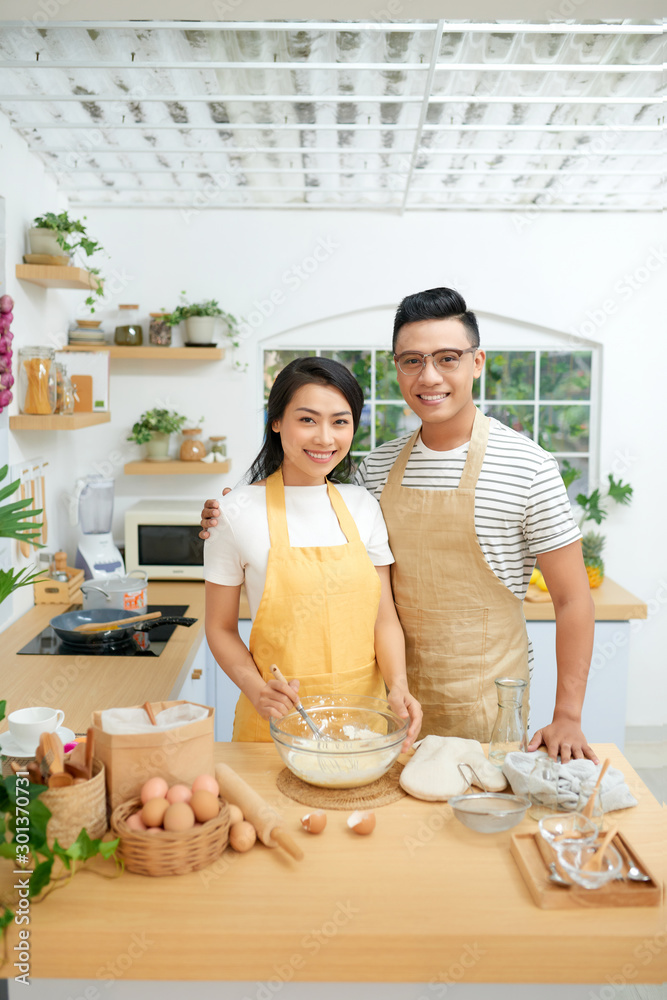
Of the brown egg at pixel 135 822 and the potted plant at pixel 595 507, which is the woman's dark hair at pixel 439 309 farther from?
the potted plant at pixel 595 507

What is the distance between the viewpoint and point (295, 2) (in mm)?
1625

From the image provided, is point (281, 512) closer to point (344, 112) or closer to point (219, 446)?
point (344, 112)

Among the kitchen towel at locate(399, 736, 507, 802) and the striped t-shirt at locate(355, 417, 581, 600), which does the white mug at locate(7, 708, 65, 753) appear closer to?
the kitchen towel at locate(399, 736, 507, 802)

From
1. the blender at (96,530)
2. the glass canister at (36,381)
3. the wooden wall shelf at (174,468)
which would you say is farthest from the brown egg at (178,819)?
the wooden wall shelf at (174,468)

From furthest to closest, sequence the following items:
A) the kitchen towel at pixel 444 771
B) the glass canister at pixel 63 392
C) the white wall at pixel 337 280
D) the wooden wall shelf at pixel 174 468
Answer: the white wall at pixel 337 280 < the wooden wall shelf at pixel 174 468 < the glass canister at pixel 63 392 < the kitchen towel at pixel 444 771

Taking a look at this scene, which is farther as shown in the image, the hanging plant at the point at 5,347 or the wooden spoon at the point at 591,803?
the hanging plant at the point at 5,347

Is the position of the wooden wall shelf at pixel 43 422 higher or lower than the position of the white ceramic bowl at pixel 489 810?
higher

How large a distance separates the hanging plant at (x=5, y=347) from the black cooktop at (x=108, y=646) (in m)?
0.79

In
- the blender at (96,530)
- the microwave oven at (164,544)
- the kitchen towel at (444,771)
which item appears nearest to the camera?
the kitchen towel at (444,771)

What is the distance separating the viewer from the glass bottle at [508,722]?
4.53ft

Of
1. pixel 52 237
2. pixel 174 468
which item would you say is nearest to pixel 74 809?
pixel 52 237

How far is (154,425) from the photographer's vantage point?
371cm

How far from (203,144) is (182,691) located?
1953 mm

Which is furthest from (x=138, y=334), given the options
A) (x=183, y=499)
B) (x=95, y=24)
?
(x=95, y=24)
